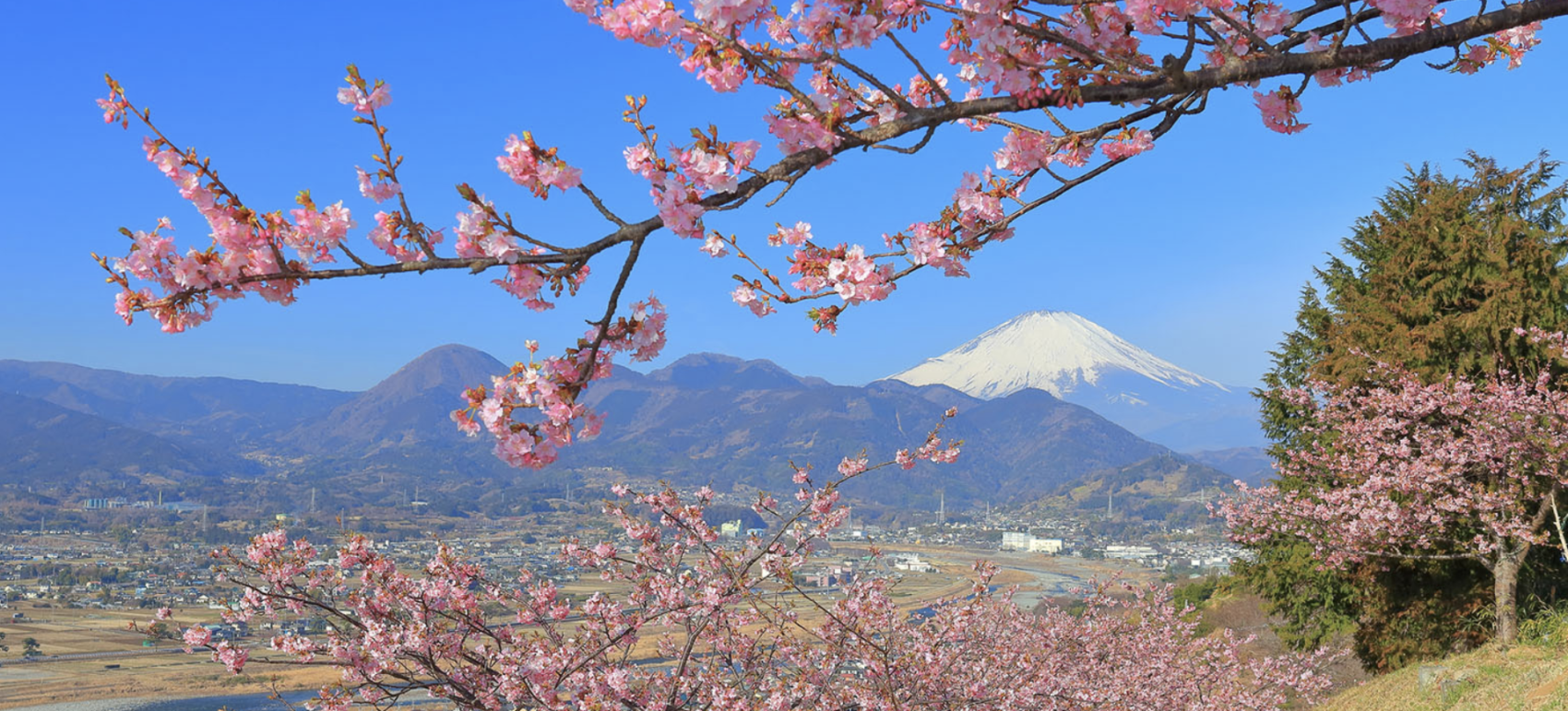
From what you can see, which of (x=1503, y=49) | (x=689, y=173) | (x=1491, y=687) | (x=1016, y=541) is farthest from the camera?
(x=1016, y=541)

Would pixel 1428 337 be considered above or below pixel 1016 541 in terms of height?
above

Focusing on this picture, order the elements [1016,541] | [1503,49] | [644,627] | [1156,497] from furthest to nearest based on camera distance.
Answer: [1156,497] → [1016,541] → [644,627] → [1503,49]

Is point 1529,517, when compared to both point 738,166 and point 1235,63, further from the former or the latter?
point 738,166

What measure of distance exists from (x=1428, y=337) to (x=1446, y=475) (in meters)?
3.66

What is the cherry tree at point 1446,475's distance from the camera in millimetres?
10586

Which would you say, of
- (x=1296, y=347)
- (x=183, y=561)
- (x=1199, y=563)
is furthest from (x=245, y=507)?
(x=1296, y=347)

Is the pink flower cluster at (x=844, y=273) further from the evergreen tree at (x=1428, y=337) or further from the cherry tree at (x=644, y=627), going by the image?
the evergreen tree at (x=1428, y=337)

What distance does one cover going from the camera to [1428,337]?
1388 centimetres

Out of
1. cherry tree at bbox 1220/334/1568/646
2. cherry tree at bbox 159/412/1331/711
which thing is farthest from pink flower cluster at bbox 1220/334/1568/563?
cherry tree at bbox 159/412/1331/711

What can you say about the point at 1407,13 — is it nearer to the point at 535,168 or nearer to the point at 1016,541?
the point at 535,168

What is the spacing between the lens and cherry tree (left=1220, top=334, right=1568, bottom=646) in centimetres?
1059

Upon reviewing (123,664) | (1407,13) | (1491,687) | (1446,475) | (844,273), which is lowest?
(123,664)

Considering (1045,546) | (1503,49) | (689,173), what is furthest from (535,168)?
(1045,546)

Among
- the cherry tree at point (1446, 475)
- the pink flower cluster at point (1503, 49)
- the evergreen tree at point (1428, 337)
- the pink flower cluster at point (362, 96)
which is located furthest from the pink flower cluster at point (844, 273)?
the evergreen tree at point (1428, 337)
